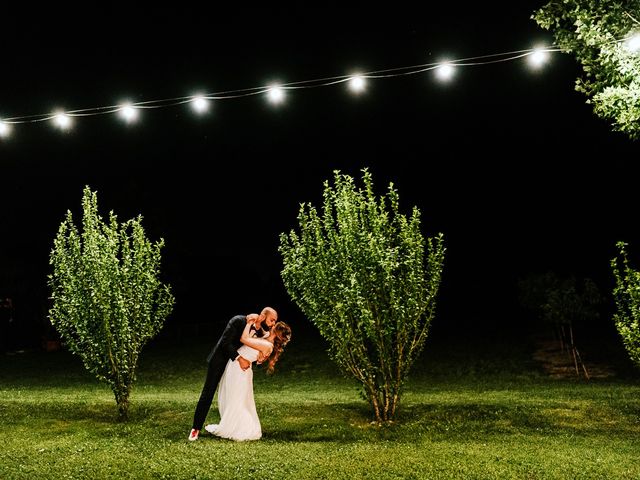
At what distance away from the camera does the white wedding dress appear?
10.4m

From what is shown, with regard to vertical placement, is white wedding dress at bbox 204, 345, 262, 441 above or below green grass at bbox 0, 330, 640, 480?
above

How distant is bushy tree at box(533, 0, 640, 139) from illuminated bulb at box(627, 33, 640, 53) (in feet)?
0.06

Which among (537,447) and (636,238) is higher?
(636,238)

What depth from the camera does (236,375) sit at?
34.3ft

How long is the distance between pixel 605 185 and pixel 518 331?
17.0m

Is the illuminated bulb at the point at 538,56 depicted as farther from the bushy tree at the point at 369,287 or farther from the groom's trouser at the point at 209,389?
the groom's trouser at the point at 209,389

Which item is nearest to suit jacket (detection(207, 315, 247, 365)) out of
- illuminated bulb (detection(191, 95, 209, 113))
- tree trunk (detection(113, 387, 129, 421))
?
tree trunk (detection(113, 387, 129, 421))

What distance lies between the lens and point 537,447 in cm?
1002

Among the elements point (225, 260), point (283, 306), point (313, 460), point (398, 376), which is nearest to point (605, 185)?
point (283, 306)

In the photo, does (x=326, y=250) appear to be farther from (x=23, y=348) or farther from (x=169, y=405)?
(x=23, y=348)

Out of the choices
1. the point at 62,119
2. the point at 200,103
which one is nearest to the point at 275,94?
A: the point at 200,103

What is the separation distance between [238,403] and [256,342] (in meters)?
1.13

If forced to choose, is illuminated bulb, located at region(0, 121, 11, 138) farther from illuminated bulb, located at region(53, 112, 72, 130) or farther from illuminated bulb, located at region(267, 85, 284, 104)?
illuminated bulb, located at region(267, 85, 284, 104)

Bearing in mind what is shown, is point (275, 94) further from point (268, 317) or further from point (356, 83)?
point (268, 317)
